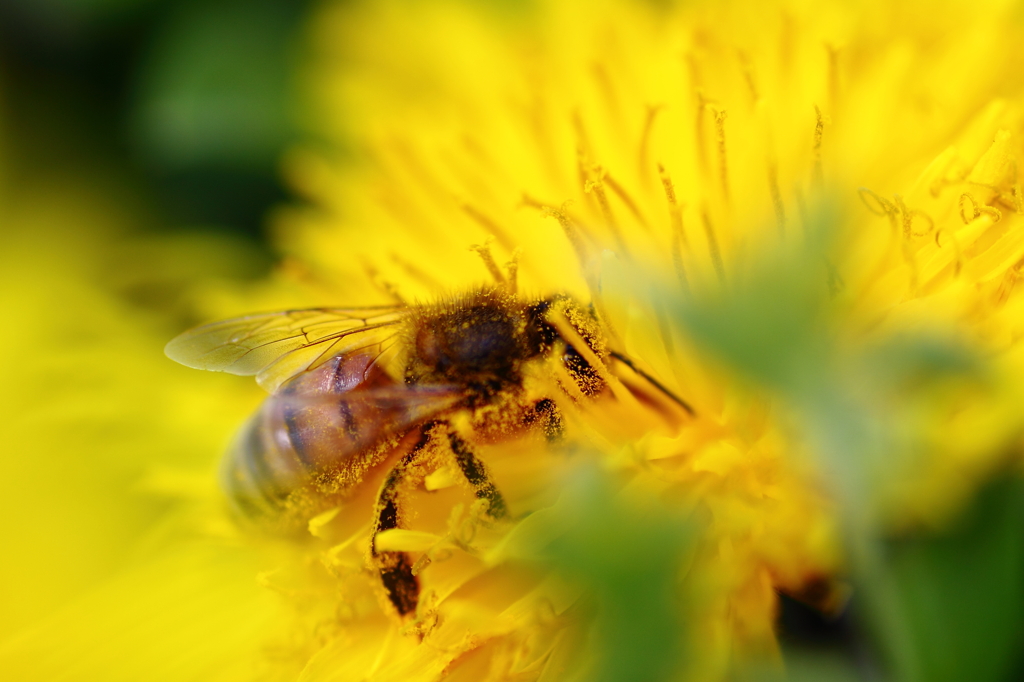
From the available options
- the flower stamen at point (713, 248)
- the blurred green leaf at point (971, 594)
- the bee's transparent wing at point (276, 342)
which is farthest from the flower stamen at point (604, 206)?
the blurred green leaf at point (971, 594)

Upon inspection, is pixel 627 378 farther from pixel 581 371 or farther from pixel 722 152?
pixel 722 152

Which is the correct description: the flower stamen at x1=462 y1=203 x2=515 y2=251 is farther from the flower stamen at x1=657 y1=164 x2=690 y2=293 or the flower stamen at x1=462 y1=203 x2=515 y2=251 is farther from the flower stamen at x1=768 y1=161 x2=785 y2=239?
the flower stamen at x1=768 y1=161 x2=785 y2=239

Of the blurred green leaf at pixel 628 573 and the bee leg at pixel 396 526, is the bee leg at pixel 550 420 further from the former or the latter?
the blurred green leaf at pixel 628 573

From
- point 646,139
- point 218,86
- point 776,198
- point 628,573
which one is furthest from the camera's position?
point 218,86

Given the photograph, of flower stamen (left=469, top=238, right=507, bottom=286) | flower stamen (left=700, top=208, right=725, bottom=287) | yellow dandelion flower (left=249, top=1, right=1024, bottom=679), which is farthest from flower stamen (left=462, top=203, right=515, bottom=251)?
flower stamen (left=700, top=208, right=725, bottom=287)

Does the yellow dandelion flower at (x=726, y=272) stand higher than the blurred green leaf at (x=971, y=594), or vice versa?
the yellow dandelion flower at (x=726, y=272)

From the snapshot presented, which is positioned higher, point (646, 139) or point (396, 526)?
point (646, 139)

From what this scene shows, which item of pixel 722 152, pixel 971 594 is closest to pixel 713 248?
pixel 722 152
